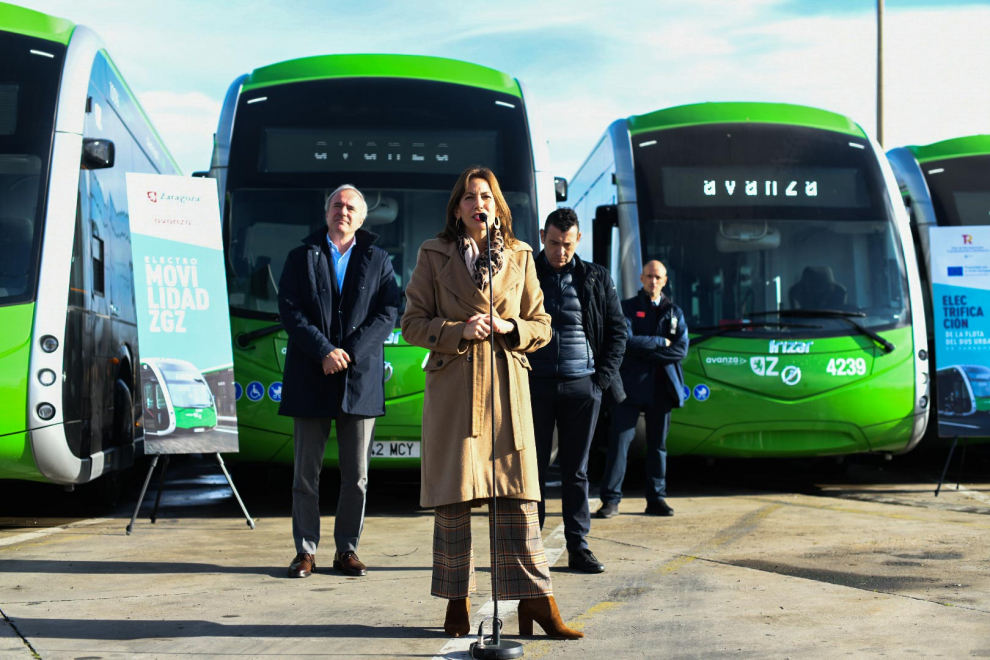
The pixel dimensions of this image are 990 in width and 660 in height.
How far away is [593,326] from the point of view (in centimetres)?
632

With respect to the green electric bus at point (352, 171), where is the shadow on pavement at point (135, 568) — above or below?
below

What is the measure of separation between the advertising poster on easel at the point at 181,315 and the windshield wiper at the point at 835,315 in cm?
422

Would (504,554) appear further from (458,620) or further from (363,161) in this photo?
(363,161)

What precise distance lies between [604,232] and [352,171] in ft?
8.50

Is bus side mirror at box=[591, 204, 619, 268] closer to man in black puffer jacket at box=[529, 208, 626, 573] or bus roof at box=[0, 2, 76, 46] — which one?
man in black puffer jacket at box=[529, 208, 626, 573]

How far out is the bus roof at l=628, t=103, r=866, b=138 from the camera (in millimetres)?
10148

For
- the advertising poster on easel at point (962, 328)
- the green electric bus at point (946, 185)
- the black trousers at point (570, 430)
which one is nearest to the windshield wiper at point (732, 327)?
the advertising poster on easel at point (962, 328)

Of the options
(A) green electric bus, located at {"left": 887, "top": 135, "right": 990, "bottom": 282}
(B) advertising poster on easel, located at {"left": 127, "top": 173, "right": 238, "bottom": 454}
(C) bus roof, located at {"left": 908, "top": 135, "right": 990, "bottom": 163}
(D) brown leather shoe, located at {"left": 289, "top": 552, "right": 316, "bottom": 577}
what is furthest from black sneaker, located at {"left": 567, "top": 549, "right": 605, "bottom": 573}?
(C) bus roof, located at {"left": 908, "top": 135, "right": 990, "bottom": 163}

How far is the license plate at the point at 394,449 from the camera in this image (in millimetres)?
8562

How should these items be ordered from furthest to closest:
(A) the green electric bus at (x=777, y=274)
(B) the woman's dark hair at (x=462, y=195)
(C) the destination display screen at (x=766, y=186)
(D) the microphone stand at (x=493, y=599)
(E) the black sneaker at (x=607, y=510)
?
1. (C) the destination display screen at (x=766, y=186)
2. (A) the green electric bus at (x=777, y=274)
3. (E) the black sneaker at (x=607, y=510)
4. (B) the woman's dark hair at (x=462, y=195)
5. (D) the microphone stand at (x=493, y=599)

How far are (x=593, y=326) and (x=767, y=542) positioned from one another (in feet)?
6.18

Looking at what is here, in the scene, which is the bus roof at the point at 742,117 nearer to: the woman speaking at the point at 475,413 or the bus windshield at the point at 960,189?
the bus windshield at the point at 960,189

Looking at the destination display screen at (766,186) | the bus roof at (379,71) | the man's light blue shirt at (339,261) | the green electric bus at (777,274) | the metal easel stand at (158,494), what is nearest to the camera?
the man's light blue shirt at (339,261)

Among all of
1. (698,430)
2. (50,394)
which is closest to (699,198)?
(698,430)
